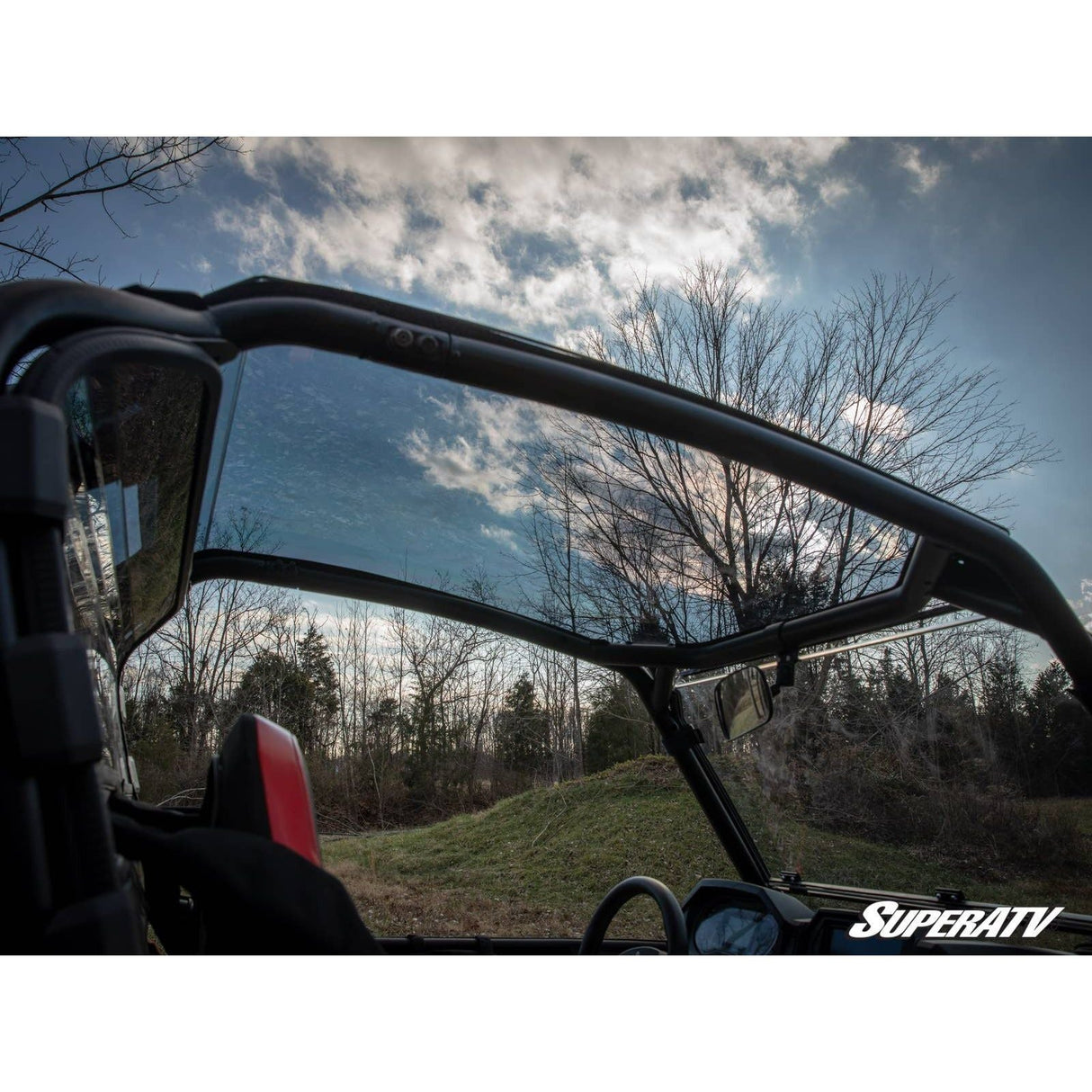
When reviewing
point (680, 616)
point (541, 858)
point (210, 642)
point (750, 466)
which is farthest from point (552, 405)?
point (541, 858)

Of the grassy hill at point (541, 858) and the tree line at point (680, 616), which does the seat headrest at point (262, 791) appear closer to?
the tree line at point (680, 616)

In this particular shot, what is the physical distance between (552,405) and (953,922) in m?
1.20

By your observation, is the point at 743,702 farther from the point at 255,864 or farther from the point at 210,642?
the point at 210,642

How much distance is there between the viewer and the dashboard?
4.19ft

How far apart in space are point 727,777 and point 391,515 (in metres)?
1.16

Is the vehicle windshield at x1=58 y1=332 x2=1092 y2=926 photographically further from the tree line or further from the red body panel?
the red body panel

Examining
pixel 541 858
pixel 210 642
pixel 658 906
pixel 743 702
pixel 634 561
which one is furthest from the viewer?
pixel 541 858

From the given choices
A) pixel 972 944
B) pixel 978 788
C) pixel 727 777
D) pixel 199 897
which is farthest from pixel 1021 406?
pixel 199 897

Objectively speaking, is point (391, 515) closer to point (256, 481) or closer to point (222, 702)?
point (256, 481)

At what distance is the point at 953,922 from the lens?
4.33 feet

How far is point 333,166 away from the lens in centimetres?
560

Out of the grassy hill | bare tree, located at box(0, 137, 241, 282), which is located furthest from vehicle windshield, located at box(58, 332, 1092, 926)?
the grassy hill

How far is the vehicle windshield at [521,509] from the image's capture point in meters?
1.30

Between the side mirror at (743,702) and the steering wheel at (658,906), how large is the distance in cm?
50
